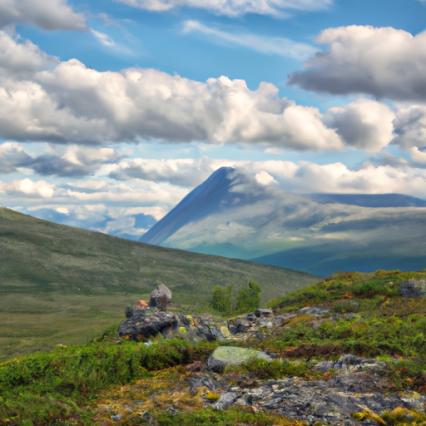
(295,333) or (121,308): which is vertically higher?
(295,333)

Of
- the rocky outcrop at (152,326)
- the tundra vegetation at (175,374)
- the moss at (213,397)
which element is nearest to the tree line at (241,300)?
the rocky outcrop at (152,326)

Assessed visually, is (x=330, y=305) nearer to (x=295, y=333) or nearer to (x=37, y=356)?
(x=295, y=333)

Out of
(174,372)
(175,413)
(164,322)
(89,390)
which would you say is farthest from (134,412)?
(164,322)

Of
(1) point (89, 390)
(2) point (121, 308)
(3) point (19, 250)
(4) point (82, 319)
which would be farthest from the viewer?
(3) point (19, 250)

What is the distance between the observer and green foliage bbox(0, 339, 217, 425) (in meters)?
12.4

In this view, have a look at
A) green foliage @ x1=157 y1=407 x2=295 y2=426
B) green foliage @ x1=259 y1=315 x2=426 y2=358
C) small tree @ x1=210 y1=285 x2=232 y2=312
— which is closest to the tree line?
small tree @ x1=210 y1=285 x2=232 y2=312

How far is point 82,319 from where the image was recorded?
11019 cm

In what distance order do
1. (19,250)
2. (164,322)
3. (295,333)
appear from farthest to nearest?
(19,250), (164,322), (295,333)

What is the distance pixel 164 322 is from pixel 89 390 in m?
10.1

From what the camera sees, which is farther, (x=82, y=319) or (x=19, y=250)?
(x=19, y=250)

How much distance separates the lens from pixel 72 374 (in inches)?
612

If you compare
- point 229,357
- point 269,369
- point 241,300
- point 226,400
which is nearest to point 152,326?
point 229,357

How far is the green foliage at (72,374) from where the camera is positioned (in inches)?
489

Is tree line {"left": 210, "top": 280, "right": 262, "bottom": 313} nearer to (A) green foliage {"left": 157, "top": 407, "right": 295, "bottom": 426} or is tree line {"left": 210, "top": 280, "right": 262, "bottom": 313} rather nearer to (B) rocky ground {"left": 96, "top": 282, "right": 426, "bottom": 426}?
(B) rocky ground {"left": 96, "top": 282, "right": 426, "bottom": 426}
